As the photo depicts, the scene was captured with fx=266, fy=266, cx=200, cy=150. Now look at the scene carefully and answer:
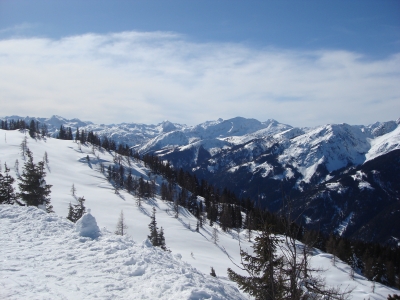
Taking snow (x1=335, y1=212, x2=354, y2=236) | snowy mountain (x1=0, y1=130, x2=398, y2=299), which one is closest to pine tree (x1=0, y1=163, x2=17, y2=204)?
snowy mountain (x1=0, y1=130, x2=398, y2=299)

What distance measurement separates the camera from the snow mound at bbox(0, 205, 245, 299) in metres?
8.94

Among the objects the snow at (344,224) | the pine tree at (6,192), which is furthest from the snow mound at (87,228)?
the snow at (344,224)

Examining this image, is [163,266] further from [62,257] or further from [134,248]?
[62,257]

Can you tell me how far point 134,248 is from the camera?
→ 13172mm

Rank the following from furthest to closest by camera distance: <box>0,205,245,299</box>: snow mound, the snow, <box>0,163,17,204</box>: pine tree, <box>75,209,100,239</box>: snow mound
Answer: the snow, <box>0,163,17,204</box>: pine tree, <box>75,209,100,239</box>: snow mound, <box>0,205,245,299</box>: snow mound

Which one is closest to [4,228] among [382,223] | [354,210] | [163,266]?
[163,266]

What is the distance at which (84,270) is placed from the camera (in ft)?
34.7

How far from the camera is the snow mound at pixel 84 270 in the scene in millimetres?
8938

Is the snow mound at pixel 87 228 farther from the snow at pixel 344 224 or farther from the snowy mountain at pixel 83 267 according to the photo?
the snow at pixel 344 224

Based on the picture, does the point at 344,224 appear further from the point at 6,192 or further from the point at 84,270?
the point at 84,270

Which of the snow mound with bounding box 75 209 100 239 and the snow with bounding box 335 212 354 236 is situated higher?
the snow mound with bounding box 75 209 100 239

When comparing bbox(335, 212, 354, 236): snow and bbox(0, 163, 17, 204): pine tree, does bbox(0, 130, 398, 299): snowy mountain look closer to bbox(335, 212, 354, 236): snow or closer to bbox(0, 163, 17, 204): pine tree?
bbox(0, 163, 17, 204): pine tree

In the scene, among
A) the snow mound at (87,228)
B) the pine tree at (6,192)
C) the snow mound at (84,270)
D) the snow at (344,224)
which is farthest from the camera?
the snow at (344,224)

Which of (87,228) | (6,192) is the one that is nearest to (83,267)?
(87,228)
